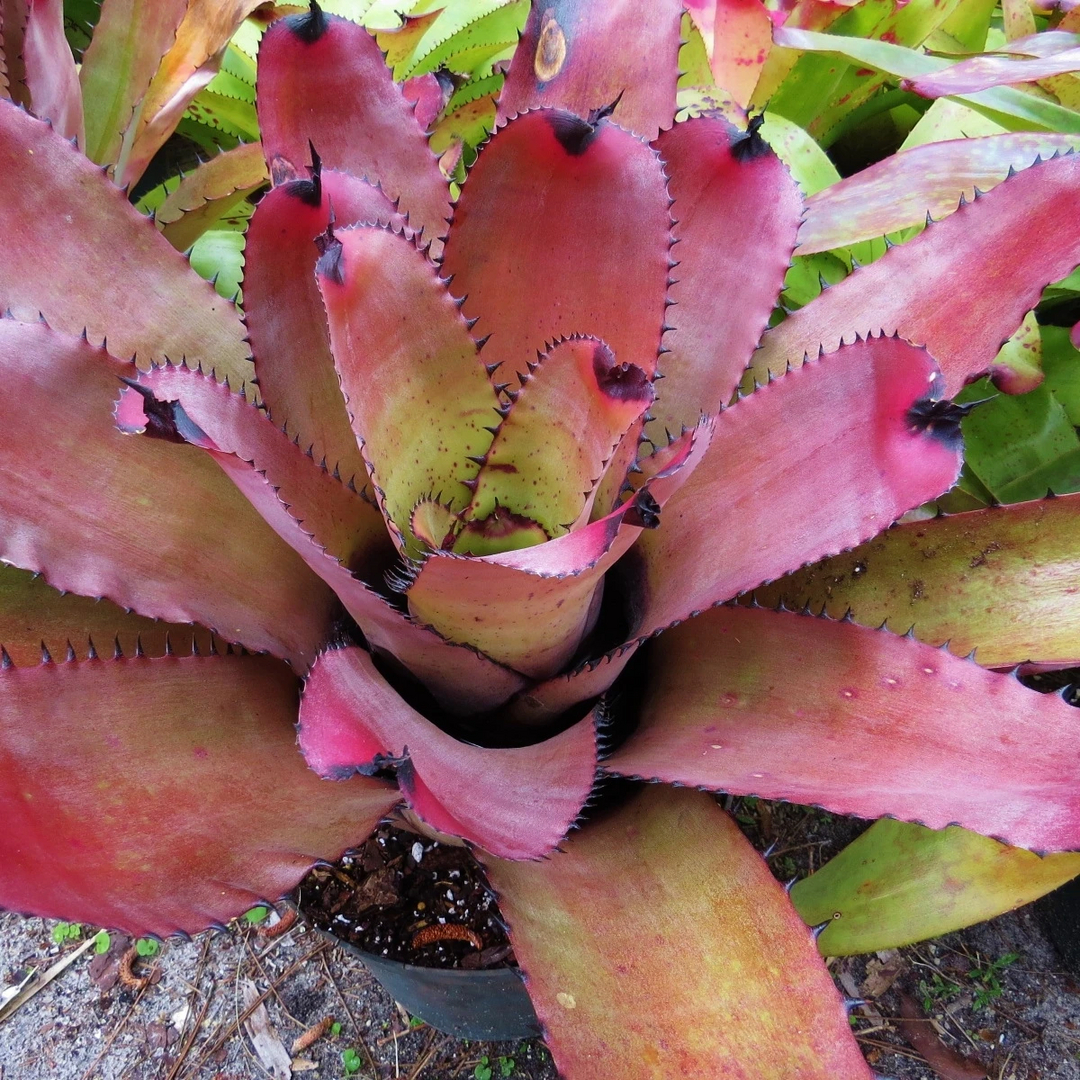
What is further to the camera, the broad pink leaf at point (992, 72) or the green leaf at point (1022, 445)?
the green leaf at point (1022, 445)

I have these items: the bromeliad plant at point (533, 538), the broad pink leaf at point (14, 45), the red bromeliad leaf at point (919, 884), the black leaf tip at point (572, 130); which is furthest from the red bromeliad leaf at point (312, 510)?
the broad pink leaf at point (14, 45)

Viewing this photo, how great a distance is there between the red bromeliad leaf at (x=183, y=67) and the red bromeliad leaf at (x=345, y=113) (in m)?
0.28

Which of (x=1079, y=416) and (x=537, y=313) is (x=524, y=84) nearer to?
(x=537, y=313)

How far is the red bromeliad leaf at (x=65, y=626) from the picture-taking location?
54 centimetres

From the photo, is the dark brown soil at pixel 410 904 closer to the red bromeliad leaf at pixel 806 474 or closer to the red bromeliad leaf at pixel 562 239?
the red bromeliad leaf at pixel 806 474

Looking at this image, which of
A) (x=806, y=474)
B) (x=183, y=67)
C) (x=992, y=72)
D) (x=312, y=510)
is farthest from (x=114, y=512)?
(x=992, y=72)

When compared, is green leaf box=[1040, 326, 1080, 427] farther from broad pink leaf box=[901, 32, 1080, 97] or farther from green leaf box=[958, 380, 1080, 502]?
broad pink leaf box=[901, 32, 1080, 97]

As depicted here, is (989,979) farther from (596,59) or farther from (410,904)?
(596,59)

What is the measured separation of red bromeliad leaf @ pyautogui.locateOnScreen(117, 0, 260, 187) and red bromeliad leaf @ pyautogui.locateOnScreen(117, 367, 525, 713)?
17.9 inches

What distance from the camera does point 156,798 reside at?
44cm

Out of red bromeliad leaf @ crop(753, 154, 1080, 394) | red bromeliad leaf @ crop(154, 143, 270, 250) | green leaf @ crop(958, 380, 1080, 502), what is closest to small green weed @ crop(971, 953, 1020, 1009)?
green leaf @ crop(958, 380, 1080, 502)

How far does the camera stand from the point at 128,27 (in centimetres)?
84

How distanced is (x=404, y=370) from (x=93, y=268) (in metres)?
0.22

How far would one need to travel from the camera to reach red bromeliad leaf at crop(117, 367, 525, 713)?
0.37m
